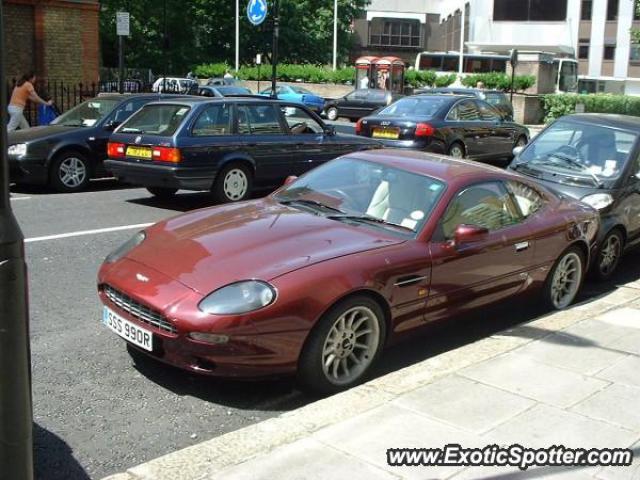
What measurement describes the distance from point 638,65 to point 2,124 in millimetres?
66043

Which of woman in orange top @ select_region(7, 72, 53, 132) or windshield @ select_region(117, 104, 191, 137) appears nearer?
windshield @ select_region(117, 104, 191, 137)

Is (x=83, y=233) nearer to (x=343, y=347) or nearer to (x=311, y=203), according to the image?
(x=311, y=203)

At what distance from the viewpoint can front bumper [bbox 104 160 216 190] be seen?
33.1 ft

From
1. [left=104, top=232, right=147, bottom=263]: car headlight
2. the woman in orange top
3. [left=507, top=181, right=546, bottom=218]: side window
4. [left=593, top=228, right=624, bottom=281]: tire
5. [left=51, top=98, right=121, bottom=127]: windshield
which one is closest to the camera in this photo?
[left=104, top=232, right=147, bottom=263]: car headlight

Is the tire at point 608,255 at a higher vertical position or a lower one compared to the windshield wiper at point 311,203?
lower

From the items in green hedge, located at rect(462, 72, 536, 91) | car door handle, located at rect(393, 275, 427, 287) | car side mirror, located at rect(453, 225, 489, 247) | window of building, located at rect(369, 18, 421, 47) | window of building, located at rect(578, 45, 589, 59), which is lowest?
car door handle, located at rect(393, 275, 427, 287)

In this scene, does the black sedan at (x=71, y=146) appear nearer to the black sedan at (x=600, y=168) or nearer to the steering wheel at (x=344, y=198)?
the black sedan at (x=600, y=168)

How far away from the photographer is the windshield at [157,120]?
10.4 m

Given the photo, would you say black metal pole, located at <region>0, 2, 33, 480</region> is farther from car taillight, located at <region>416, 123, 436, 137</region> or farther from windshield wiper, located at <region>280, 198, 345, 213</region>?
car taillight, located at <region>416, 123, 436, 137</region>

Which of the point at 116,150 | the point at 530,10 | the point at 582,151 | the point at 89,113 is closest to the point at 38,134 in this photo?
the point at 89,113

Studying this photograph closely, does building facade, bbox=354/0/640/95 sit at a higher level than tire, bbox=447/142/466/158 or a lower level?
higher

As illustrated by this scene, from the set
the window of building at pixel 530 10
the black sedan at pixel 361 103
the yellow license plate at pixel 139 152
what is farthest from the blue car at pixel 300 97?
the window of building at pixel 530 10

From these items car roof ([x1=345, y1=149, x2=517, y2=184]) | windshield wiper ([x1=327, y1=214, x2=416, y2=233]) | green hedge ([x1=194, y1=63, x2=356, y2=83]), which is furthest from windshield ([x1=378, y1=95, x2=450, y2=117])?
green hedge ([x1=194, y1=63, x2=356, y2=83])

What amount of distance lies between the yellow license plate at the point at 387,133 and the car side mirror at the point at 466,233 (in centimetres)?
932
